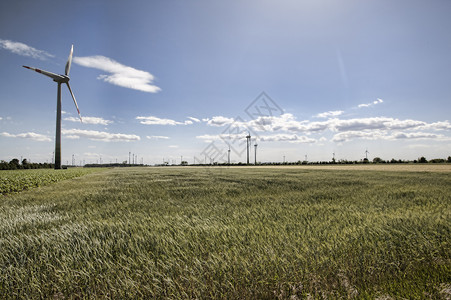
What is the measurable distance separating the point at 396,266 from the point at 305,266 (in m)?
1.17

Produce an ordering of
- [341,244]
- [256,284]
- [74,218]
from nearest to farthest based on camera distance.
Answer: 1. [256,284]
2. [341,244]
3. [74,218]

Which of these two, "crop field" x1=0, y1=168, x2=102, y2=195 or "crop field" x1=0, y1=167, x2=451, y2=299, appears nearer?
"crop field" x1=0, y1=167, x2=451, y2=299

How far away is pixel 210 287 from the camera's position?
2.32 meters

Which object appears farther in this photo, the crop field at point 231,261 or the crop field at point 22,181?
the crop field at point 22,181

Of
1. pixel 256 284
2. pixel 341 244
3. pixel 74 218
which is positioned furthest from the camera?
pixel 74 218

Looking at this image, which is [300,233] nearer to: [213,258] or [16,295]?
[213,258]

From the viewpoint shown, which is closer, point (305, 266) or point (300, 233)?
point (305, 266)

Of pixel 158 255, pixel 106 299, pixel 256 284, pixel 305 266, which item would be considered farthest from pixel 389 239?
pixel 106 299

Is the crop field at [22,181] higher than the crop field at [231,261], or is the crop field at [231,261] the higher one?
the crop field at [231,261]

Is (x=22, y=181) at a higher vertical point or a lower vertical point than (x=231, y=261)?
lower

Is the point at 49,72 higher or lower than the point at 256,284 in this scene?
higher

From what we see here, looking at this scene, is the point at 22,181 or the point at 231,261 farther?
the point at 22,181

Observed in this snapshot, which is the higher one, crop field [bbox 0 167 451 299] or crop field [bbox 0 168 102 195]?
crop field [bbox 0 167 451 299]

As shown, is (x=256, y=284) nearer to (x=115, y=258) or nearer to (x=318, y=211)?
(x=115, y=258)
